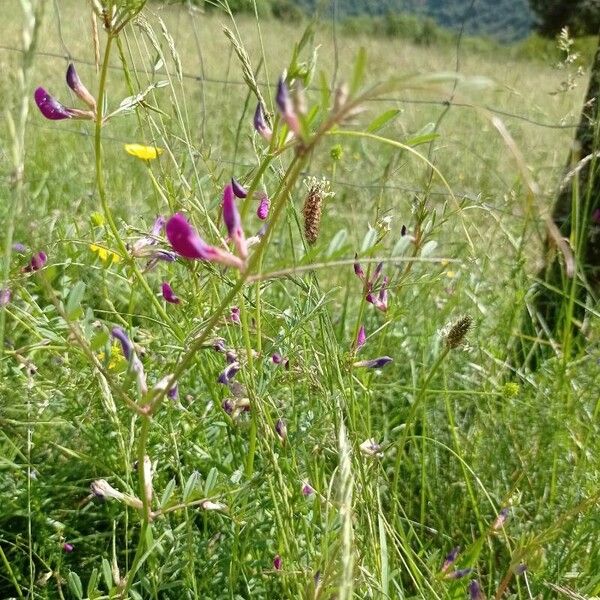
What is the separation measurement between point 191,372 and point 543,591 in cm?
68

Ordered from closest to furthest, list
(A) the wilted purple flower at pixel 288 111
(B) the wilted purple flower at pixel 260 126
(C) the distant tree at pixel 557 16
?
(A) the wilted purple flower at pixel 288 111
(B) the wilted purple flower at pixel 260 126
(C) the distant tree at pixel 557 16

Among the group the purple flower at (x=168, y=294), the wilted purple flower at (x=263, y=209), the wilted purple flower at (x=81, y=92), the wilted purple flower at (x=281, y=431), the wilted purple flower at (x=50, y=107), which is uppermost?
the wilted purple flower at (x=81, y=92)

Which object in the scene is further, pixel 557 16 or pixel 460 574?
pixel 557 16

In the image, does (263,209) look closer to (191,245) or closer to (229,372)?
(229,372)

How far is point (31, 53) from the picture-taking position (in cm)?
57

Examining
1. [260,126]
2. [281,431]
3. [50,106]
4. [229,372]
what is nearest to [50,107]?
[50,106]

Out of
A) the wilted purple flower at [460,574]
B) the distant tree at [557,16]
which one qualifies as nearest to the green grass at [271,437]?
the wilted purple flower at [460,574]

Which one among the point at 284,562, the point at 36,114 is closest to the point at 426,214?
the point at 284,562

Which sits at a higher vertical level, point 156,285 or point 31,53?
point 31,53

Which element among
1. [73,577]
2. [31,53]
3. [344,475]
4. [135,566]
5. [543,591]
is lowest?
[543,591]

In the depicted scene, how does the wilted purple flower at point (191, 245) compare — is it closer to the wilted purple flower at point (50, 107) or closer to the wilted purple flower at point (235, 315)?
the wilted purple flower at point (50, 107)

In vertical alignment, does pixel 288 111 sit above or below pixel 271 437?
above

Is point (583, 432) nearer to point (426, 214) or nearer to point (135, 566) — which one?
point (426, 214)

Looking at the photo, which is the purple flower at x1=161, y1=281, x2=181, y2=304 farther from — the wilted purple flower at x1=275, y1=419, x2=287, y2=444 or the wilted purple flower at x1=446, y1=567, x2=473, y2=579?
the wilted purple flower at x1=446, y1=567, x2=473, y2=579
